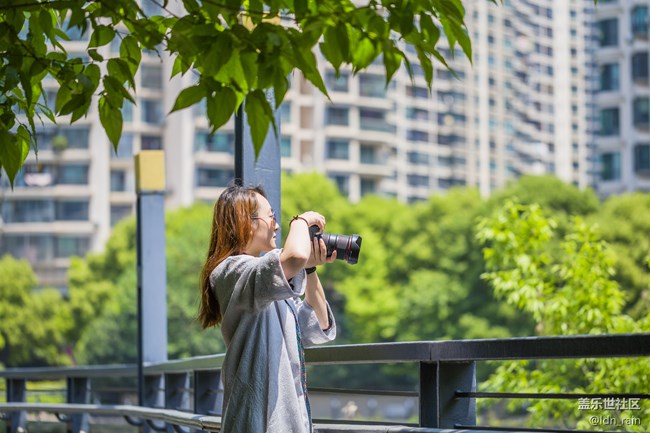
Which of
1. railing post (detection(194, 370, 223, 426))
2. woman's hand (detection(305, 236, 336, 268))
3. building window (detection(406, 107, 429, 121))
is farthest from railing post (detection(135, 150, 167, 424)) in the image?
building window (detection(406, 107, 429, 121))

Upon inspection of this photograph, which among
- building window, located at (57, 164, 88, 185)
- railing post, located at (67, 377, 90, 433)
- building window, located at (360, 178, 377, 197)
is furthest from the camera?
building window, located at (360, 178, 377, 197)

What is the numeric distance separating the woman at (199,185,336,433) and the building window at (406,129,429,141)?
101413mm

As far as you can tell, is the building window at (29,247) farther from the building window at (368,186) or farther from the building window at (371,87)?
the building window at (371,87)

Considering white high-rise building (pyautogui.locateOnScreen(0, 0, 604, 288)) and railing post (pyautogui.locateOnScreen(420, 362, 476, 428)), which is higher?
white high-rise building (pyautogui.locateOnScreen(0, 0, 604, 288))

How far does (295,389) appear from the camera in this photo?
3938 mm

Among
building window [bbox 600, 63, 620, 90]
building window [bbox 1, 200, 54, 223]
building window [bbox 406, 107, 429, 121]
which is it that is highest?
building window [bbox 406, 107, 429, 121]

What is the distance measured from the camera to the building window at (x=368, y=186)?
9706cm

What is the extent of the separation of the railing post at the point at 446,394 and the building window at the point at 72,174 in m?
84.3

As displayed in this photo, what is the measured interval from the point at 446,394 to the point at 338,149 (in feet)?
298

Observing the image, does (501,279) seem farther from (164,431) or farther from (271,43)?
(271,43)

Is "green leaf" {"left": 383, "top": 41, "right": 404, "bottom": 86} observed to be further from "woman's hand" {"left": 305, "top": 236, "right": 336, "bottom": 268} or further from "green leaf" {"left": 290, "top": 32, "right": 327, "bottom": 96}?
"woman's hand" {"left": 305, "top": 236, "right": 336, "bottom": 268}

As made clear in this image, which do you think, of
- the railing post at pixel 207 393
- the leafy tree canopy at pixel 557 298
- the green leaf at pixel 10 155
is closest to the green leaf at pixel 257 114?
the green leaf at pixel 10 155

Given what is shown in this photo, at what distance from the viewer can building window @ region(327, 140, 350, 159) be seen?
311ft

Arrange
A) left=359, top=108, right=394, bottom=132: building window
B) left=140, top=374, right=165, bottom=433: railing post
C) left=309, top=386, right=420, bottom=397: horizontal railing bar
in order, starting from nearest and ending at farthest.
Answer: left=309, top=386, right=420, bottom=397: horizontal railing bar → left=140, top=374, right=165, bottom=433: railing post → left=359, top=108, right=394, bottom=132: building window
